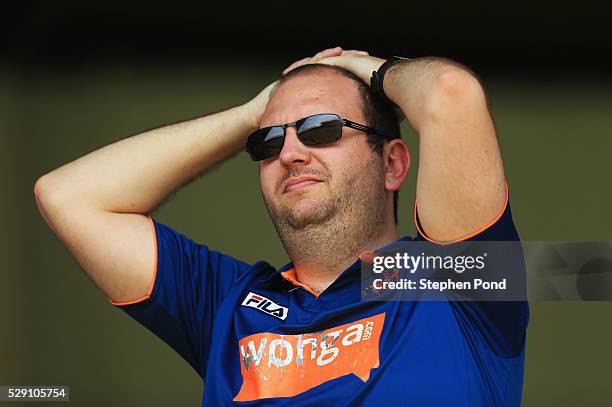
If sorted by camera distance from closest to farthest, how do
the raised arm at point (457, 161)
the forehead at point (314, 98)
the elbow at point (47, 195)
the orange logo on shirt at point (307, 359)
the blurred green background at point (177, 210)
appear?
the raised arm at point (457, 161)
the orange logo on shirt at point (307, 359)
the forehead at point (314, 98)
the elbow at point (47, 195)
the blurred green background at point (177, 210)

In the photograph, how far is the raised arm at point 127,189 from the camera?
2.32 metres

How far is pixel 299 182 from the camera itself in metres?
2.20

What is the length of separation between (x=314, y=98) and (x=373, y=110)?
0.16 meters

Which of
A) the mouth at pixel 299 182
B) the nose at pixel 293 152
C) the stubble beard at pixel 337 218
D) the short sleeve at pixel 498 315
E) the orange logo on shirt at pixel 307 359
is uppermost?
the nose at pixel 293 152

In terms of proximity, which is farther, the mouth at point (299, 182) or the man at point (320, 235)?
the mouth at point (299, 182)

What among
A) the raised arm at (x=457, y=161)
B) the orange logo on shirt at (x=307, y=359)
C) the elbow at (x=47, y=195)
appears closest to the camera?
the raised arm at (x=457, y=161)

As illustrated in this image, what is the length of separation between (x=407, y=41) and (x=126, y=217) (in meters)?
1.68

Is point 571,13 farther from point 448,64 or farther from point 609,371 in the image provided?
point 448,64

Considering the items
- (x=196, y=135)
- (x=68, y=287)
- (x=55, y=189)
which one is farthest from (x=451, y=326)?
(x=68, y=287)

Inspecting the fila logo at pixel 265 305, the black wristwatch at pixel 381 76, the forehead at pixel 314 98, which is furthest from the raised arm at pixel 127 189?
the black wristwatch at pixel 381 76

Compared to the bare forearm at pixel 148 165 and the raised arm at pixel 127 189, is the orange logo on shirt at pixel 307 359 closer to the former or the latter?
the raised arm at pixel 127 189

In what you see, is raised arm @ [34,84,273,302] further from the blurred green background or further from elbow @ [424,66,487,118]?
the blurred green background

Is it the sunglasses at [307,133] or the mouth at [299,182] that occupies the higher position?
the sunglasses at [307,133]

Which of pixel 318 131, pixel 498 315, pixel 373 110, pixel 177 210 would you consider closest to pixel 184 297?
pixel 318 131
